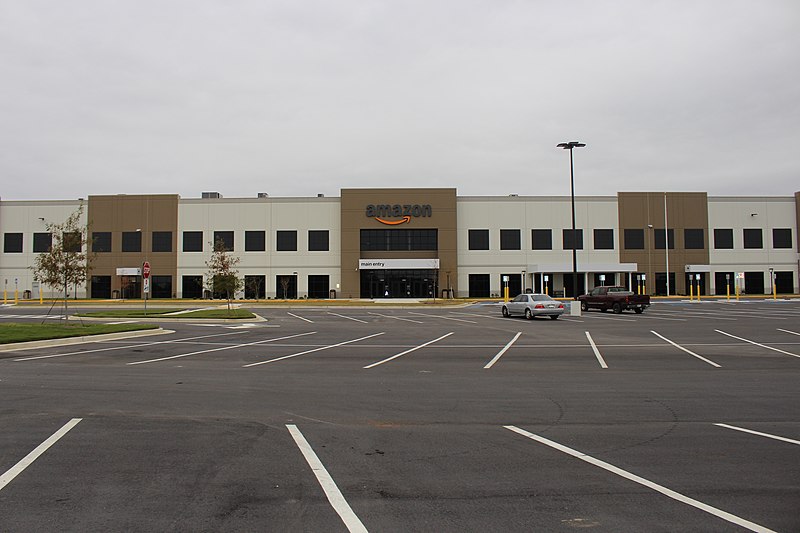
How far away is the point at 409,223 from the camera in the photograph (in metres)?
60.8

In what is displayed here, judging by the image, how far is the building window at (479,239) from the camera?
61188 millimetres

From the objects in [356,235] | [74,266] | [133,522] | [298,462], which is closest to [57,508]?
[133,522]

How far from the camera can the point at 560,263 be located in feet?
195

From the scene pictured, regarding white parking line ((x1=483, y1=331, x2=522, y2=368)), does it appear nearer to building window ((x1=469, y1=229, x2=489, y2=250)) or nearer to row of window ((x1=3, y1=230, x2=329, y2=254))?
building window ((x1=469, y1=229, x2=489, y2=250))

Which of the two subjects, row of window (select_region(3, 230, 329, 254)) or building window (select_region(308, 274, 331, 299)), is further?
row of window (select_region(3, 230, 329, 254))

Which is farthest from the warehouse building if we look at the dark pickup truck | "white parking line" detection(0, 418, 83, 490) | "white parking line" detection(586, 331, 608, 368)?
"white parking line" detection(0, 418, 83, 490)

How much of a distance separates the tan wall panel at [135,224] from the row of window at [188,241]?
1.45 ft

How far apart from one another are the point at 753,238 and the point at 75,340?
6467 cm

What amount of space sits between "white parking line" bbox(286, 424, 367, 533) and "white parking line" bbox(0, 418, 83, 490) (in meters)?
2.73

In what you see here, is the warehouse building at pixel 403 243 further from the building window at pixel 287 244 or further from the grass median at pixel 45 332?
the grass median at pixel 45 332

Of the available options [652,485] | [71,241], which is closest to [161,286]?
[71,241]

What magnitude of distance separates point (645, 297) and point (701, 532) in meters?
34.1

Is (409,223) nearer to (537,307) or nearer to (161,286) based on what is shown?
(161,286)

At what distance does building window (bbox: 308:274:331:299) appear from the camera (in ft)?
198
